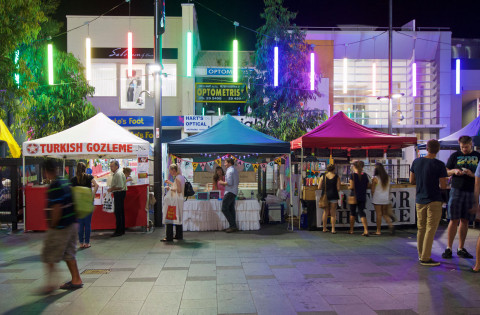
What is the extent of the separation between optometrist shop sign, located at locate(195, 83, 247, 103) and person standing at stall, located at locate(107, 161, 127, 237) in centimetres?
1040

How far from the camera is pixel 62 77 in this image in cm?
1376

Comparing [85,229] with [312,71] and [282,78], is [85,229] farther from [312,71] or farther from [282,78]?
[312,71]

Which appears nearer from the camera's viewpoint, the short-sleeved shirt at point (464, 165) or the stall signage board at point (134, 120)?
the short-sleeved shirt at point (464, 165)

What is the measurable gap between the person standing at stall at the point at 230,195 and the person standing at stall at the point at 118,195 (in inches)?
96.3

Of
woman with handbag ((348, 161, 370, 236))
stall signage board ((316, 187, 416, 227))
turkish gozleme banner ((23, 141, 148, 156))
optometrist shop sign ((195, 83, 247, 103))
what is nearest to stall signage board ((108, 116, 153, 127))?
optometrist shop sign ((195, 83, 247, 103))

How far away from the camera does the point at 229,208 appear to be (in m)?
9.54

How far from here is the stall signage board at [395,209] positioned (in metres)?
9.84

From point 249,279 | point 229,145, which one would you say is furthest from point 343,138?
point 249,279

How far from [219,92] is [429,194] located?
14.1 metres

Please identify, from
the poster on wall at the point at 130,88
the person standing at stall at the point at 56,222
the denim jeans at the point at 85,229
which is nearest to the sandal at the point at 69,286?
the person standing at stall at the point at 56,222

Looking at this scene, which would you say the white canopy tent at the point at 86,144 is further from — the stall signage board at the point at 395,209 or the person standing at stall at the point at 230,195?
the stall signage board at the point at 395,209

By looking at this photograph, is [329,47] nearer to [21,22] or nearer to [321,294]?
[21,22]

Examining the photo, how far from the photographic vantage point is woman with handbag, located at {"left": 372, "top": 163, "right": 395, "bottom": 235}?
29.4 feet

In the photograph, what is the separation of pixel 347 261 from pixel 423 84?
2006 cm
